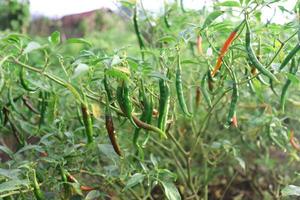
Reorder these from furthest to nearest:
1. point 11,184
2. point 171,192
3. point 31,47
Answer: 1. point 171,192
2. point 11,184
3. point 31,47

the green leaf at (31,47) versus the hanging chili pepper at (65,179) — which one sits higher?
the green leaf at (31,47)

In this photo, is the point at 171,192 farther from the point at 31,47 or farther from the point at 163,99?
the point at 31,47

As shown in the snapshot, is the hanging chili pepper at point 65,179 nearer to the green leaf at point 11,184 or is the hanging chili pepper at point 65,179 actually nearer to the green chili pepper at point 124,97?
the green leaf at point 11,184

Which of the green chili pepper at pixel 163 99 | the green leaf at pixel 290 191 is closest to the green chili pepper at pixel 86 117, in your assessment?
the green chili pepper at pixel 163 99

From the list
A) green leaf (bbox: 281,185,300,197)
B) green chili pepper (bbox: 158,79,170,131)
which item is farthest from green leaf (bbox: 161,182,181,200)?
green leaf (bbox: 281,185,300,197)

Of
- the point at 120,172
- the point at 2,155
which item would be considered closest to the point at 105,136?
the point at 120,172

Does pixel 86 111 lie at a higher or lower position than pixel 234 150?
higher

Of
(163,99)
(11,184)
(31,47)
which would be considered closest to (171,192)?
(163,99)

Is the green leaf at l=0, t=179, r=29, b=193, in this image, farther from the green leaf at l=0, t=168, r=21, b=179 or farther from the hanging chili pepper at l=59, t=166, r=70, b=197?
the hanging chili pepper at l=59, t=166, r=70, b=197

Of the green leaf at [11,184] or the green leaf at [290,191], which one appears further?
the green leaf at [290,191]

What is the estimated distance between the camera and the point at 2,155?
9.17 ft

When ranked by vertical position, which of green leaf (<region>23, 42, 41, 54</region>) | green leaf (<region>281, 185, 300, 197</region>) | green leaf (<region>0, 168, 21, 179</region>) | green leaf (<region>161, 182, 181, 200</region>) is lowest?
green leaf (<region>281, 185, 300, 197</region>)

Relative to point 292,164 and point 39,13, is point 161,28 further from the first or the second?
point 39,13

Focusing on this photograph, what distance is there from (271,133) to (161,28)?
773 mm
